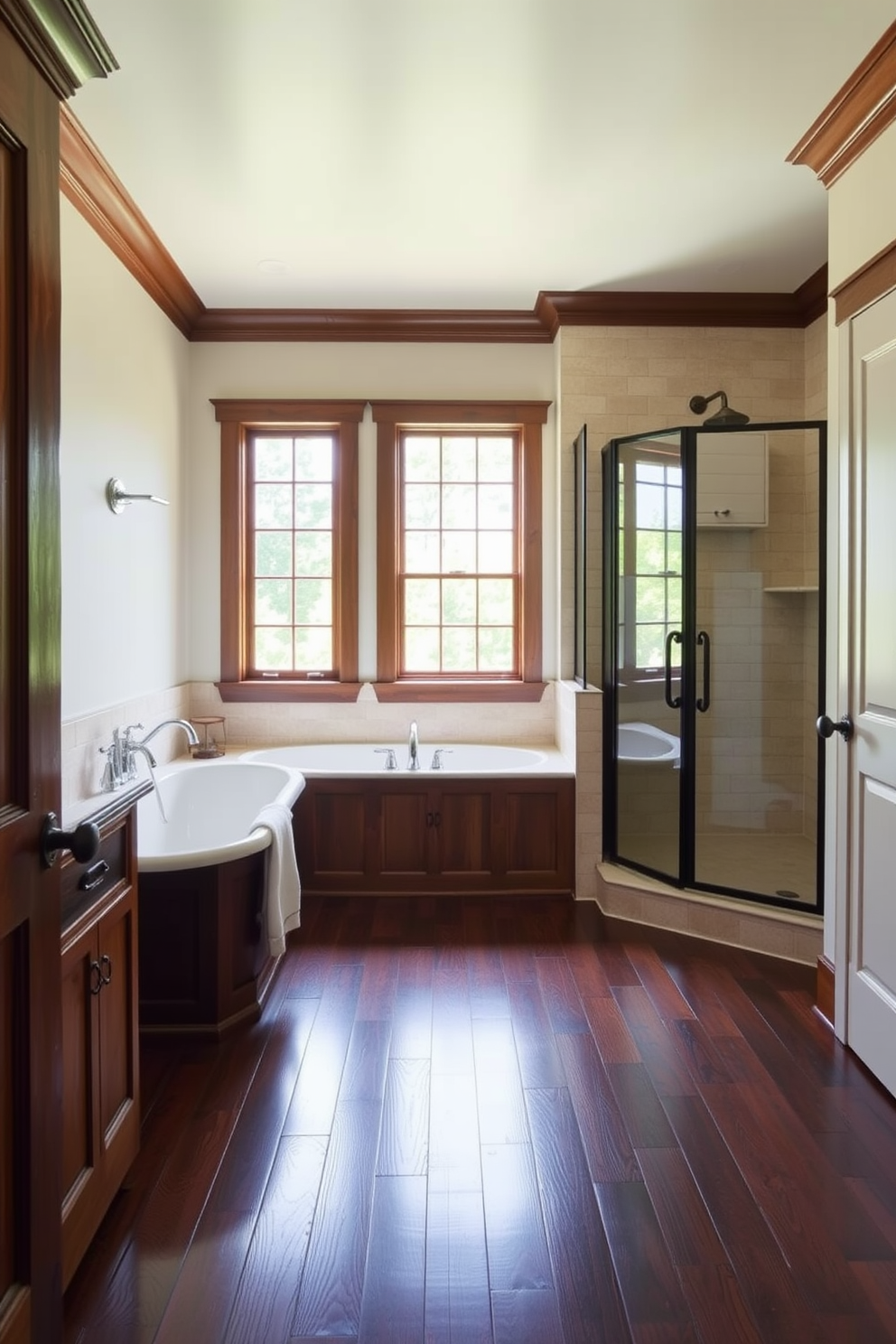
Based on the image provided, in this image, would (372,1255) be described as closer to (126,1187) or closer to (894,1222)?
(126,1187)

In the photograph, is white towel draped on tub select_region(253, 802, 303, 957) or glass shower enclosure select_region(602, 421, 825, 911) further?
glass shower enclosure select_region(602, 421, 825, 911)

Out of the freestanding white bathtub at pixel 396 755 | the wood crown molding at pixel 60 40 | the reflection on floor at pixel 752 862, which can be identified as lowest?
the reflection on floor at pixel 752 862

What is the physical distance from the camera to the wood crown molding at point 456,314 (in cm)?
389

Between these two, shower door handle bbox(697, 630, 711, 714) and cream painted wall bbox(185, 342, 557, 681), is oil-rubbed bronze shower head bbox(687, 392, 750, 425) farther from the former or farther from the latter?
shower door handle bbox(697, 630, 711, 714)

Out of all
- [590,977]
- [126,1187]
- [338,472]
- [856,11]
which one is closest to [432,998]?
[590,977]

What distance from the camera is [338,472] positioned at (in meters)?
4.61

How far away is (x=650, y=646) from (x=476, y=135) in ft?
6.83

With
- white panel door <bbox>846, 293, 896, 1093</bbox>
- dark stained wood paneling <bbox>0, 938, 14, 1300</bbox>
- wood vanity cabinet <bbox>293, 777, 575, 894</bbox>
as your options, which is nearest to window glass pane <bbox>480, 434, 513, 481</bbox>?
wood vanity cabinet <bbox>293, 777, 575, 894</bbox>

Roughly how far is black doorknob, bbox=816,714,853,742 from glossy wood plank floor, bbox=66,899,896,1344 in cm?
94

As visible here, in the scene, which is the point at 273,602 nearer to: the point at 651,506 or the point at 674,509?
the point at 651,506

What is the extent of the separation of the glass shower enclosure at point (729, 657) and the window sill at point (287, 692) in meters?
1.64

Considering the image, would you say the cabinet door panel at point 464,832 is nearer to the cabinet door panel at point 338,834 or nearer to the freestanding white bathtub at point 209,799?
the cabinet door panel at point 338,834

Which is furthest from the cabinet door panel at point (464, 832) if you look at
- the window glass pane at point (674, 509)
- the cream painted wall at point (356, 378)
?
the window glass pane at point (674, 509)

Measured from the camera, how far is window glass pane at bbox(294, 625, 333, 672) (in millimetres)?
4688
